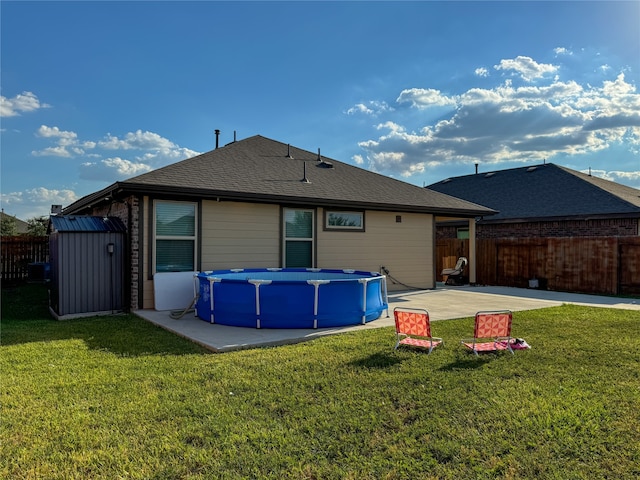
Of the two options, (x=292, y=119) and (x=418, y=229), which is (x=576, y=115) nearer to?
(x=418, y=229)

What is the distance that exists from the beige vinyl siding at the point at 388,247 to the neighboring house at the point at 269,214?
1.2 inches

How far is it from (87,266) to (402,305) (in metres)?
7.01

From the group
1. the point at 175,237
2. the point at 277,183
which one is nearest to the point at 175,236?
the point at 175,237

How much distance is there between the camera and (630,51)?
36.3ft

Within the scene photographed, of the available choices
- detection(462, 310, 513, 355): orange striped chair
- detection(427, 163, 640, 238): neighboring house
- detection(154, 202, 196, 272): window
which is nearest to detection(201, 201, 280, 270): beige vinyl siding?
detection(154, 202, 196, 272): window

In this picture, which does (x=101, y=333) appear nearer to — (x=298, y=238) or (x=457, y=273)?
(x=298, y=238)

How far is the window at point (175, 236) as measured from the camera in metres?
9.30

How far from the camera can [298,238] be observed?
11.3 meters

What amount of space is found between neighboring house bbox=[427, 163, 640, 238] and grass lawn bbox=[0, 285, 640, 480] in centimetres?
1203

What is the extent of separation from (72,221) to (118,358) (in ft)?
15.6

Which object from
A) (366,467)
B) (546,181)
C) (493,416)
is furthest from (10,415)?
(546,181)

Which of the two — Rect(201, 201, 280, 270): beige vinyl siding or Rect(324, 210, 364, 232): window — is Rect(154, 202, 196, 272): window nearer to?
Rect(201, 201, 280, 270): beige vinyl siding

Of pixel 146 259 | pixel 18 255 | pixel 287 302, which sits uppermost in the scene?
pixel 146 259

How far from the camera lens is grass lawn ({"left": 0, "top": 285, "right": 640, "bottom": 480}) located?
277 cm
